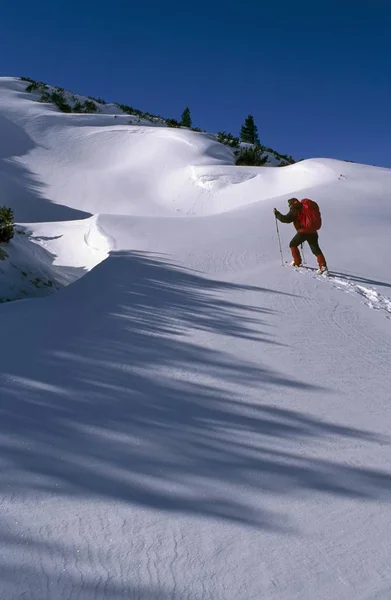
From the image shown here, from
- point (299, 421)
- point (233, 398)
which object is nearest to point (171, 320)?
point (233, 398)

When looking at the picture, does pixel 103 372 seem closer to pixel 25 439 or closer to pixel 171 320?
pixel 25 439

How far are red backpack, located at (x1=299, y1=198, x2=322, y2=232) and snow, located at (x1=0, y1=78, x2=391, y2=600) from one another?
0.98 meters

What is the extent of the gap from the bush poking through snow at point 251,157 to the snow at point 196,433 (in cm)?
1598

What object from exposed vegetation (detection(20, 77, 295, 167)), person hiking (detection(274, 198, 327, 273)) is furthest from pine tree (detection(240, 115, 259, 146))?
person hiking (detection(274, 198, 327, 273))

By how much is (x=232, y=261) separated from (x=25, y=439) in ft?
18.9

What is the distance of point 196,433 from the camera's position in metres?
2.68

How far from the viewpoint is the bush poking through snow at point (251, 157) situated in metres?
22.5

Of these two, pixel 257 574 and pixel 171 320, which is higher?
pixel 171 320

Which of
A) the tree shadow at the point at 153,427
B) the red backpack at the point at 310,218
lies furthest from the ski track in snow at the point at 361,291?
the tree shadow at the point at 153,427

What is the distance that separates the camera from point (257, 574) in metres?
1.79

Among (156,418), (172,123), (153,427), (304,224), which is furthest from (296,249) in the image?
(172,123)

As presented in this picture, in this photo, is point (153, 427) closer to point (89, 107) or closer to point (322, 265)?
point (322, 265)

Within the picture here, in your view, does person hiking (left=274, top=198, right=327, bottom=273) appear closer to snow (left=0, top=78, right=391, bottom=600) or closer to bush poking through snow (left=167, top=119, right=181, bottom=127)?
snow (left=0, top=78, right=391, bottom=600)

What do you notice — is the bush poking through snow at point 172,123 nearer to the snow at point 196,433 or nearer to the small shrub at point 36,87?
the small shrub at point 36,87
